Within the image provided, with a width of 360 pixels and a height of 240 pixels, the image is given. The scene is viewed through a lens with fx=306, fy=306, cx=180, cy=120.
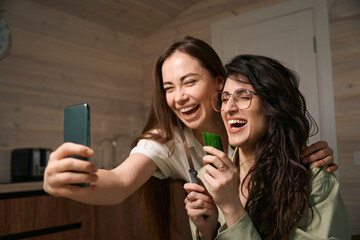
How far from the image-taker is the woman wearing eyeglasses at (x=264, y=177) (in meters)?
0.90

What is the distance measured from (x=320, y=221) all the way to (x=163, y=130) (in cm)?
75

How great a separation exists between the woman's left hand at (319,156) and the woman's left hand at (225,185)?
0.99ft

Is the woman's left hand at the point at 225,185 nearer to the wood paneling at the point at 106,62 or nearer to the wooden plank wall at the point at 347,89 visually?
the wood paneling at the point at 106,62

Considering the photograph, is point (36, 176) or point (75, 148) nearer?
point (75, 148)

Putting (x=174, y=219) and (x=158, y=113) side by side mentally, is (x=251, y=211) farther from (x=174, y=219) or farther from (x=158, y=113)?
(x=158, y=113)

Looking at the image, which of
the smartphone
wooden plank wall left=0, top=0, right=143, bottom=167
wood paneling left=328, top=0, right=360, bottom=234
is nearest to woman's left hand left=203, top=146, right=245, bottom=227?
the smartphone

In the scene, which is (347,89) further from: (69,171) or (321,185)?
(69,171)

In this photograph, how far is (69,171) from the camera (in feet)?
2.13

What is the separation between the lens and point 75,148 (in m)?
0.62

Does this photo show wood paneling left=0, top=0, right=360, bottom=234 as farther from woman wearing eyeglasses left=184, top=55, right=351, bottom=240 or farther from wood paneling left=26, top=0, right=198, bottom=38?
woman wearing eyeglasses left=184, top=55, right=351, bottom=240

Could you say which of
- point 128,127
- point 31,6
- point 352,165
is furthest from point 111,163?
point 352,165

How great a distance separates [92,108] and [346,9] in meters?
2.37

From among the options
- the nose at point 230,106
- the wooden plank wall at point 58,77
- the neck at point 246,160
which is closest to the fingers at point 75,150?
the nose at point 230,106

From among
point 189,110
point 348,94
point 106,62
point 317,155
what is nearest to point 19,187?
point 189,110
